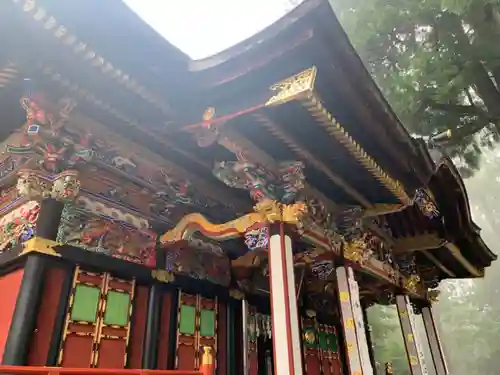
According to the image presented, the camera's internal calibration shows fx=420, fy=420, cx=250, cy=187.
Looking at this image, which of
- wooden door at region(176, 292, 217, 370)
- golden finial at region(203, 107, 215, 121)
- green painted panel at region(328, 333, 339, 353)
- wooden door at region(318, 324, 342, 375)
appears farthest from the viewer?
green painted panel at region(328, 333, 339, 353)

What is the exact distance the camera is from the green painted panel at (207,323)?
5.57 meters

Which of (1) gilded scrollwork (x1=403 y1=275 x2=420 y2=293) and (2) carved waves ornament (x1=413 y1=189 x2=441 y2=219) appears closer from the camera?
(2) carved waves ornament (x1=413 y1=189 x2=441 y2=219)

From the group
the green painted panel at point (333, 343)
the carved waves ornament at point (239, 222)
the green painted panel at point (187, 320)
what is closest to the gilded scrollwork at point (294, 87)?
the carved waves ornament at point (239, 222)

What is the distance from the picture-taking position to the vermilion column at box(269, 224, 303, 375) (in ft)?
12.4

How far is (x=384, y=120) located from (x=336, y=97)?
2.66ft

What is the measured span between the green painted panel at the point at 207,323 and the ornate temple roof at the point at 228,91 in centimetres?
172

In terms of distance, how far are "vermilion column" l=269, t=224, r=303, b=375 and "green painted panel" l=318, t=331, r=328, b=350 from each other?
4.61 m

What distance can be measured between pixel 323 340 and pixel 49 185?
244 inches

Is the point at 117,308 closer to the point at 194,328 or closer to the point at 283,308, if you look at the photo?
the point at 194,328

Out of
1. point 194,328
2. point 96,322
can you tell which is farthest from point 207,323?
point 96,322

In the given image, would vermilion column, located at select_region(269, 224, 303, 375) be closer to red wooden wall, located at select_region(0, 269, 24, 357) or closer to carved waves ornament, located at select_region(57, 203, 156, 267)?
carved waves ornament, located at select_region(57, 203, 156, 267)

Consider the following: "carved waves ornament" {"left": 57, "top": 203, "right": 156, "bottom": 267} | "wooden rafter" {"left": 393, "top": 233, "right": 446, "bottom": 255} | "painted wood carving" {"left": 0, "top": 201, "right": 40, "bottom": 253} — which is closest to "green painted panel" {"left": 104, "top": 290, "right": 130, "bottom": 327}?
"carved waves ornament" {"left": 57, "top": 203, "right": 156, "bottom": 267}

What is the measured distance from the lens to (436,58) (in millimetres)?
7902

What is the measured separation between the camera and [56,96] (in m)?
3.91
